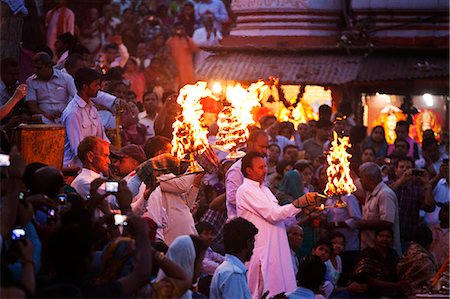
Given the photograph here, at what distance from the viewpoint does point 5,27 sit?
16281 mm

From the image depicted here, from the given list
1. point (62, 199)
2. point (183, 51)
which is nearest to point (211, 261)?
point (62, 199)

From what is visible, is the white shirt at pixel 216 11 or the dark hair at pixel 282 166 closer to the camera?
the dark hair at pixel 282 166

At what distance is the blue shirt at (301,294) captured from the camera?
39.3ft

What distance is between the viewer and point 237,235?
11078mm

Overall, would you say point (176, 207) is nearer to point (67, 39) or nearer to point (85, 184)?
point (85, 184)

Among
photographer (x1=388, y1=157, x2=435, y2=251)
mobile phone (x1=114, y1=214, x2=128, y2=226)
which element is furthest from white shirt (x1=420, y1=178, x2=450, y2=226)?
mobile phone (x1=114, y1=214, x2=128, y2=226)

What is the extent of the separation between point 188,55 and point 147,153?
10159 millimetres

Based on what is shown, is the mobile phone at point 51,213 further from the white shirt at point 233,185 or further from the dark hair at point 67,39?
the dark hair at point 67,39

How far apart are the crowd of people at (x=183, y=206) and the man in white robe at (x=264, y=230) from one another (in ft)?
0.04

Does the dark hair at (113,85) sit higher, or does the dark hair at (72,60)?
the dark hair at (72,60)

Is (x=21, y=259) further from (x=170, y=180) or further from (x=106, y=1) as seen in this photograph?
(x=106, y=1)

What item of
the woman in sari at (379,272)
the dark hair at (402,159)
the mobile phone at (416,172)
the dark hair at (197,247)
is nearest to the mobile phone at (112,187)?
the dark hair at (197,247)

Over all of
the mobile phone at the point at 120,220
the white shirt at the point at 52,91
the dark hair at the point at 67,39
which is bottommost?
the mobile phone at the point at 120,220

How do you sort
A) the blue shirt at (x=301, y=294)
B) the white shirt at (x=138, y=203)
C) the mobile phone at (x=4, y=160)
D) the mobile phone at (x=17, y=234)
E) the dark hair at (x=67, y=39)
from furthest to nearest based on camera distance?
the dark hair at (x=67, y=39) → the blue shirt at (x=301, y=294) → the white shirt at (x=138, y=203) → the mobile phone at (x=4, y=160) → the mobile phone at (x=17, y=234)
